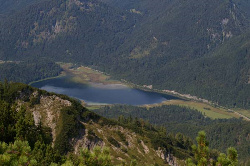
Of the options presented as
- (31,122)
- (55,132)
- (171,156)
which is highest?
(31,122)

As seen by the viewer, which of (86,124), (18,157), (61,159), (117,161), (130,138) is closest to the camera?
(18,157)

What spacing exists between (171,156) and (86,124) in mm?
42034

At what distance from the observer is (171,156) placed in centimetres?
14400

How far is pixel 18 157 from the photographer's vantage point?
35.7m

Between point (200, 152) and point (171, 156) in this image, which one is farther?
point (171, 156)

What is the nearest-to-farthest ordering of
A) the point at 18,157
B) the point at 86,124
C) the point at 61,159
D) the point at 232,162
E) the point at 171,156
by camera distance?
the point at 18,157
the point at 232,162
the point at 61,159
the point at 86,124
the point at 171,156

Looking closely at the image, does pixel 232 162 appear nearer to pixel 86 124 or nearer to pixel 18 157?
pixel 18 157

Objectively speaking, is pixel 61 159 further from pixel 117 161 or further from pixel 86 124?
pixel 86 124

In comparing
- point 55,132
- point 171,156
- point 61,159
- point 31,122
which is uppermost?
point 31,122

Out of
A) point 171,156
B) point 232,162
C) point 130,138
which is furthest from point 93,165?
point 171,156

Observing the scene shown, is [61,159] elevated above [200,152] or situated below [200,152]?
below

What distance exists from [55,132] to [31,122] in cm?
5386

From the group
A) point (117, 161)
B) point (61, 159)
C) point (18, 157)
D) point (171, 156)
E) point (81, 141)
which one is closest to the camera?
point (18, 157)

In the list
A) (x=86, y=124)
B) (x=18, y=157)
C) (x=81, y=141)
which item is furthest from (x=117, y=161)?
(x=18, y=157)
